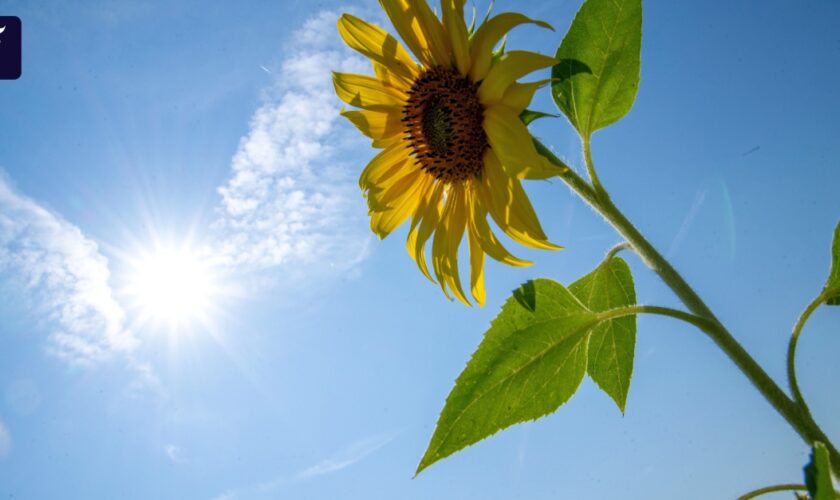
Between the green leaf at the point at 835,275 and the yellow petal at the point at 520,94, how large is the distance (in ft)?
2.76

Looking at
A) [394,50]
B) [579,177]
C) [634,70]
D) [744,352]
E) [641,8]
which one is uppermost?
[394,50]

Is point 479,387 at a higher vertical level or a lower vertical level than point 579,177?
lower

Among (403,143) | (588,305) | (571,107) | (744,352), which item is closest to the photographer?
(744,352)

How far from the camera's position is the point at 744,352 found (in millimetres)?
1570

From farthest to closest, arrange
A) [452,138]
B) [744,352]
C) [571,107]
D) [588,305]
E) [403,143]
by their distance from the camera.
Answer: [403,143], [452,138], [588,305], [571,107], [744,352]

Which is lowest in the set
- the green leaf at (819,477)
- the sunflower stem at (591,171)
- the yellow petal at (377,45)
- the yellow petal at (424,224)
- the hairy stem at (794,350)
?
the green leaf at (819,477)

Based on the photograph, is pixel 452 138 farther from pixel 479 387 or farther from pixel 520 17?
pixel 479 387

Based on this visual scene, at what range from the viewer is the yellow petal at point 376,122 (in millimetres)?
2443

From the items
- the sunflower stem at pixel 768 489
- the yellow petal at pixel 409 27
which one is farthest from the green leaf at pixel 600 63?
the sunflower stem at pixel 768 489

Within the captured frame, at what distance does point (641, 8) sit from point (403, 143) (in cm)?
106

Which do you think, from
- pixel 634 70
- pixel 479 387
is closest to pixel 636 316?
pixel 479 387

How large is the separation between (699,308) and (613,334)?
15.2 inches

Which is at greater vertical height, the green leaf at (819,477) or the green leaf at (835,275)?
the green leaf at (835,275)

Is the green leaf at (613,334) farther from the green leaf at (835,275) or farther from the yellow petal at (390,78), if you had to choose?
the yellow petal at (390,78)
